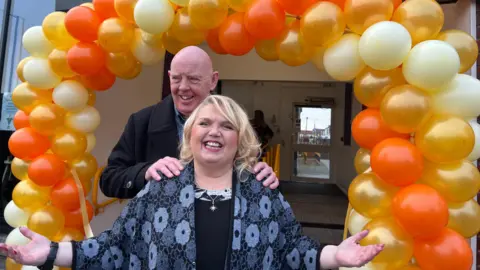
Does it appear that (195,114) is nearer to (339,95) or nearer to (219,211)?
(219,211)

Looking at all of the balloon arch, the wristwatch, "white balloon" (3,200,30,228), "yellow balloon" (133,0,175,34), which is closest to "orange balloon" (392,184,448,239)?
the balloon arch

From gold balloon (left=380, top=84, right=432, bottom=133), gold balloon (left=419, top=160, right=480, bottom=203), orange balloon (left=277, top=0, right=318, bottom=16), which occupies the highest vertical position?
orange balloon (left=277, top=0, right=318, bottom=16)

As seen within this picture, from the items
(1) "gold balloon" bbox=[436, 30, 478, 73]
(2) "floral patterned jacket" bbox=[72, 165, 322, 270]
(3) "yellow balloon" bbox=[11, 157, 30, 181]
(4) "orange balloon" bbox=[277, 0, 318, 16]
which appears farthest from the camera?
(3) "yellow balloon" bbox=[11, 157, 30, 181]

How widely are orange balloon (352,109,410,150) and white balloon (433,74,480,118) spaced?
0.23 m

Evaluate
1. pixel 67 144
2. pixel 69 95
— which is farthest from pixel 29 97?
pixel 67 144

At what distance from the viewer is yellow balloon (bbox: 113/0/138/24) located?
2213 millimetres

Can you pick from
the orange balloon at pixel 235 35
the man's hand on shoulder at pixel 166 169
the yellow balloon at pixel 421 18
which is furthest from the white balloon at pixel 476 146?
the man's hand on shoulder at pixel 166 169

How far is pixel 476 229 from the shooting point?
1.74 m

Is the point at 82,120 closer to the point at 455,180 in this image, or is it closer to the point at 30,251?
the point at 30,251

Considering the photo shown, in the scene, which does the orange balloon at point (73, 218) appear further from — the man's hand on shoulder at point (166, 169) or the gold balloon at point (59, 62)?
the man's hand on shoulder at point (166, 169)

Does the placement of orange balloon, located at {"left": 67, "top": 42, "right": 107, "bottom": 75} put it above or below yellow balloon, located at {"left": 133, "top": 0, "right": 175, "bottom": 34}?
below

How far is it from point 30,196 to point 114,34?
1333mm

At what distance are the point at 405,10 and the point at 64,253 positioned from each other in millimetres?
1906

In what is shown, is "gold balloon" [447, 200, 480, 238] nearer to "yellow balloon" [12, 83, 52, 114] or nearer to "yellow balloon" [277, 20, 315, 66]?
"yellow balloon" [277, 20, 315, 66]
